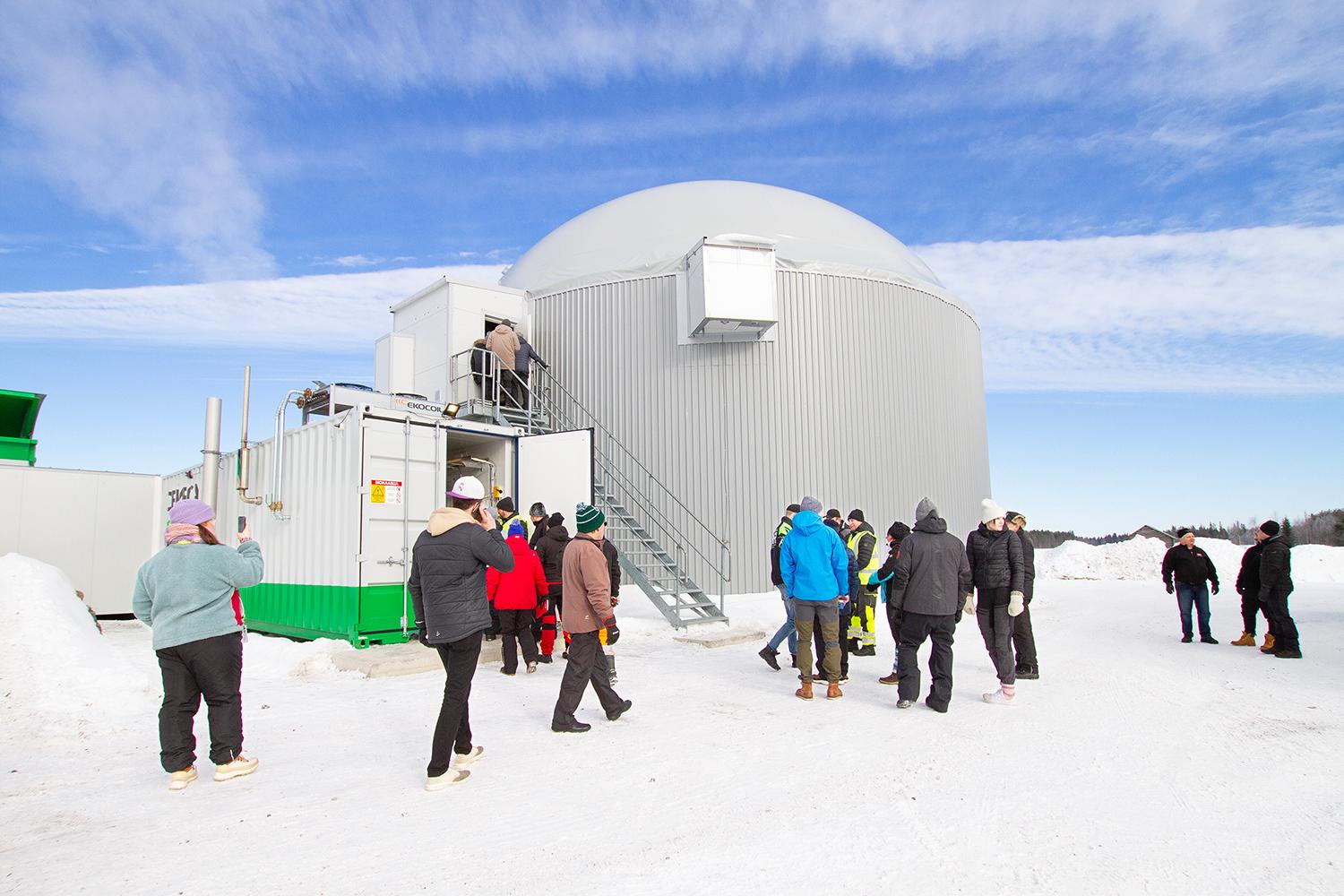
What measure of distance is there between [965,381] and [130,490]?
17.8 m

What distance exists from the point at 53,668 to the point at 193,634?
3.28m

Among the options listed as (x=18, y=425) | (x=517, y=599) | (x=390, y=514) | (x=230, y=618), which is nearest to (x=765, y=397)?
(x=390, y=514)

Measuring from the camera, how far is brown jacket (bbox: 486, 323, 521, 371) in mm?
15016

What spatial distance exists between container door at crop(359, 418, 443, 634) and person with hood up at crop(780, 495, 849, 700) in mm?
5025

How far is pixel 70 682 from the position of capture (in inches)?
254

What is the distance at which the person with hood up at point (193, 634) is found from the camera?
452 centimetres

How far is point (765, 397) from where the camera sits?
15266 mm

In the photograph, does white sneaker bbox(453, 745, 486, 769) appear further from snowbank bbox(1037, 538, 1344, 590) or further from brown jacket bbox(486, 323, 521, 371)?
snowbank bbox(1037, 538, 1344, 590)

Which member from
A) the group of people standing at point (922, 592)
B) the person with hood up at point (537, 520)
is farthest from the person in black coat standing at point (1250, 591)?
the person with hood up at point (537, 520)

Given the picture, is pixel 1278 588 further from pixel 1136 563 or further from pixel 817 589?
pixel 1136 563

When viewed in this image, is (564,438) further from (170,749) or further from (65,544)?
(65,544)

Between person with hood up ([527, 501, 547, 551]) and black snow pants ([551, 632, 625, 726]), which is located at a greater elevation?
person with hood up ([527, 501, 547, 551])

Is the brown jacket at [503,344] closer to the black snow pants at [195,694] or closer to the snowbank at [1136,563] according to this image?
the black snow pants at [195,694]

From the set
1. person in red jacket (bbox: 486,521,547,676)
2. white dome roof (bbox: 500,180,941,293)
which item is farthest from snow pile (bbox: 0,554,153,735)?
white dome roof (bbox: 500,180,941,293)
